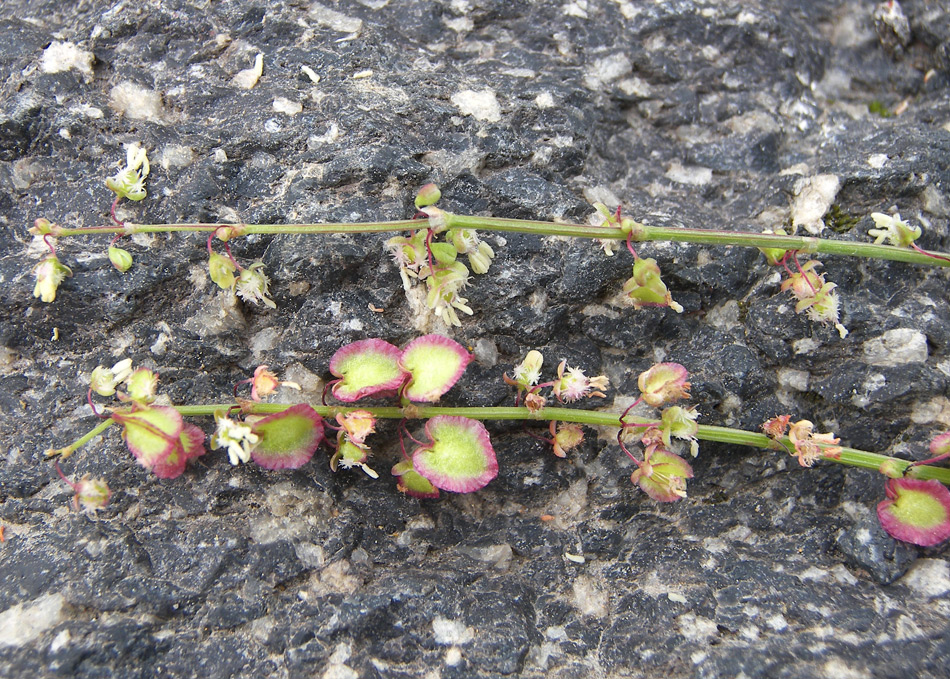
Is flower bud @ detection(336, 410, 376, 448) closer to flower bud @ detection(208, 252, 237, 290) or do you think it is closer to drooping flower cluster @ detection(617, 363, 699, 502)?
flower bud @ detection(208, 252, 237, 290)

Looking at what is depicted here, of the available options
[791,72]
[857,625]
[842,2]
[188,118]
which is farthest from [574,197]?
[842,2]

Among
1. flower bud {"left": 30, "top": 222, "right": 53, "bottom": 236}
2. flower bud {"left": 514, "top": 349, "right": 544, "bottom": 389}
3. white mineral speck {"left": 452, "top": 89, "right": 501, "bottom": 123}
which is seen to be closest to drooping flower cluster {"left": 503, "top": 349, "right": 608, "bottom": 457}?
flower bud {"left": 514, "top": 349, "right": 544, "bottom": 389}

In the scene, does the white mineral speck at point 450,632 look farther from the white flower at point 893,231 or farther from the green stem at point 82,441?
the white flower at point 893,231

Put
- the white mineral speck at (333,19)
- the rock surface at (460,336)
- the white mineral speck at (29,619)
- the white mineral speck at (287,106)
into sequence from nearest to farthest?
the white mineral speck at (29,619) → the rock surface at (460,336) → the white mineral speck at (287,106) → the white mineral speck at (333,19)

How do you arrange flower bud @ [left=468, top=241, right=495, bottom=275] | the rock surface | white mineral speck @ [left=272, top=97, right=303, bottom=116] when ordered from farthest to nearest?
white mineral speck @ [left=272, top=97, right=303, bottom=116]
flower bud @ [left=468, top=241, right=495, bottom=275]
the rock surface

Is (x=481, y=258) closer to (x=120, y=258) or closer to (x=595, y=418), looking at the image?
(x=595, y=418)

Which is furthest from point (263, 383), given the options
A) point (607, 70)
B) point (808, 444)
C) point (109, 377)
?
point (607, 70)

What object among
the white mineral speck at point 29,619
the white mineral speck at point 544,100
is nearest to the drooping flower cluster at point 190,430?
A: the white mineral speck at point 29,619
